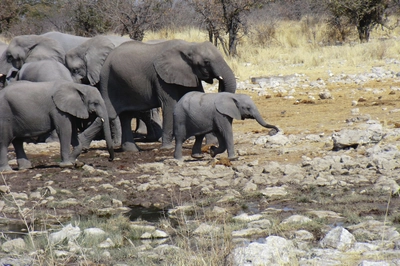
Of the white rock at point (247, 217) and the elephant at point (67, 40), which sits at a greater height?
the elephant at point (67, 40)

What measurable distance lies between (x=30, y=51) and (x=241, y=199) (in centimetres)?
814

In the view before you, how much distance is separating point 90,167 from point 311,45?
14808 mm

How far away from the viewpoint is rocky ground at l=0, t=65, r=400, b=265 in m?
5.87

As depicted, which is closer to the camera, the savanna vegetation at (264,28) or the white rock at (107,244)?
the white rock at (107,244)

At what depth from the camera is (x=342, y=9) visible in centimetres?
2455

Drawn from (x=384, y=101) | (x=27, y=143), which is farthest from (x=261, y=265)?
(x=384, y=101)

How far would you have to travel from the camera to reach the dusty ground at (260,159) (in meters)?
7.99

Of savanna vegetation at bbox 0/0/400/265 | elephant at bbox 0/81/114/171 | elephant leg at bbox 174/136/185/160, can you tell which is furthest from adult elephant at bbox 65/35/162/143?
elephant at bbox 0/81/114/171

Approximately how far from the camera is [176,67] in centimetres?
1200

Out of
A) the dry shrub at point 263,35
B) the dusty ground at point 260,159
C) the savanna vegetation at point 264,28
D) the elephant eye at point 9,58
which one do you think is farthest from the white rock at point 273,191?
the dry shrub at point 263,35

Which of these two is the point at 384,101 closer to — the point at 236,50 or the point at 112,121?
the point at 112,121

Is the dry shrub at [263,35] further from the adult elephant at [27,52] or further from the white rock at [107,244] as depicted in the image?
the white rock at [107,244]

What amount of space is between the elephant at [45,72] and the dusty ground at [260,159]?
3.99ft

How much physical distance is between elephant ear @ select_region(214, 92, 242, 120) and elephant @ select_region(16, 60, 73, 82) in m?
3.67
